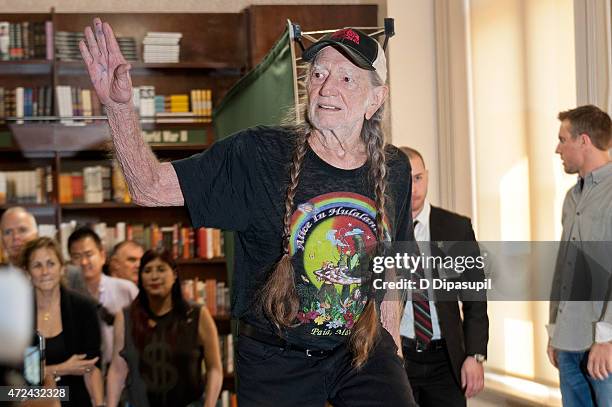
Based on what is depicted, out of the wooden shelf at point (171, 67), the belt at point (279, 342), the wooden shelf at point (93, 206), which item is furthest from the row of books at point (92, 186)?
the belt at point (279, 342)

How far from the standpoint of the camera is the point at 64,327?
10.8ft

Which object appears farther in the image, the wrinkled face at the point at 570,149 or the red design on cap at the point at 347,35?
the wrinkled face at the point at 570,149

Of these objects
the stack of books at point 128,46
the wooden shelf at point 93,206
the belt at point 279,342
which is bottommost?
the belt at point 279,342

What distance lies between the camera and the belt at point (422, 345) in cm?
327

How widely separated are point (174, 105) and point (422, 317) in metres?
3.31

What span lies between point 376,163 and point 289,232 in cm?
27

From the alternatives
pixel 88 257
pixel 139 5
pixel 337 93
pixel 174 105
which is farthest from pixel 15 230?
pixel 337 93

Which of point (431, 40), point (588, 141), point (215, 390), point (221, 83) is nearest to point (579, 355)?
point (588, 141)

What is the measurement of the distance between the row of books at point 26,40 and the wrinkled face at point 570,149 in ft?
12.0

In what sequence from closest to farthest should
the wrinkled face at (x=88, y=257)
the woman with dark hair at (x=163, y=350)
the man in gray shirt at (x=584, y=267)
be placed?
the man in gray shirt at (x=584, y=267)
the woman with dark hair at (x=163, y=350)
the wrinkled face at (x=88, y=257)

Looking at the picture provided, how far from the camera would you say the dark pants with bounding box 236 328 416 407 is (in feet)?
6.48

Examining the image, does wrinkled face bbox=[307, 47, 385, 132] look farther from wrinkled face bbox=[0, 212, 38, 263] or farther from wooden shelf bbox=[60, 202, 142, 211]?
wooden shelf bbox=[60, 202, 142, 211]

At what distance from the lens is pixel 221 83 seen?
624 centimetres

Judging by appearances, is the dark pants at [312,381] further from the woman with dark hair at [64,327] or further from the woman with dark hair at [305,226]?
the woman with dark hair at [64,327]
